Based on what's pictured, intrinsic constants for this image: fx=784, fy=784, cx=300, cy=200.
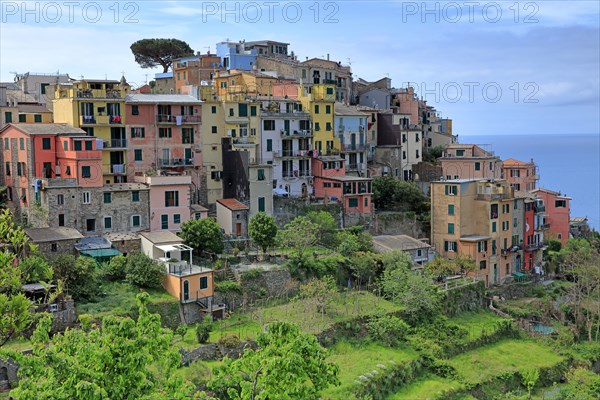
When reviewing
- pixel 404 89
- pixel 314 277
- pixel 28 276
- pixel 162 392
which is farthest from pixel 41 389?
pixel 404 89

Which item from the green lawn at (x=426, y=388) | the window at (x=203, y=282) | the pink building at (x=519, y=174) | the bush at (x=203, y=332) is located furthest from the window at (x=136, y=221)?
the pink building at (x=519, y=174)

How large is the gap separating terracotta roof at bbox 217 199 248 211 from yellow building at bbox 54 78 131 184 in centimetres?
638

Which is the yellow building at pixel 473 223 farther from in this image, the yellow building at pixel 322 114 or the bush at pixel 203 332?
the bush at pixel 203 332

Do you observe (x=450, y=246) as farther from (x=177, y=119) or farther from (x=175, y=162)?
(x=177, y=119)

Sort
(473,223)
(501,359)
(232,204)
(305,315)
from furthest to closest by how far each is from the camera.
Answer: (473,223) < (232,204) < (501,359) < (305,315)

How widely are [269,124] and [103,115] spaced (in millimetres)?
12756

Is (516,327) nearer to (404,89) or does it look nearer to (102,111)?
(102,111)

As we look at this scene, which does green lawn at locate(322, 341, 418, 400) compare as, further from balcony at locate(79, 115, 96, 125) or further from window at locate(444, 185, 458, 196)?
balcony at locate(79, 115, 96, 125)

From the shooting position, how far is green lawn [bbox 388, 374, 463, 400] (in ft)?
123

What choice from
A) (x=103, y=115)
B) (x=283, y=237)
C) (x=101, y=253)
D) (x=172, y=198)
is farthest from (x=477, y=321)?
(x=103, y=115)

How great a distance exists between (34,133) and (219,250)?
12452mm

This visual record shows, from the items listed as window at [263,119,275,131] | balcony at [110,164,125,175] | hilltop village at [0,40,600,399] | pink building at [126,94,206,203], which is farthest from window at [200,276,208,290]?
window at [263,119,275,131]

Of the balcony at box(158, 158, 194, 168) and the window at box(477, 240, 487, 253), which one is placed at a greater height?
the balcony at box(158, 158, 194, 168)

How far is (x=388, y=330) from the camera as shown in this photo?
4128 centimetres
